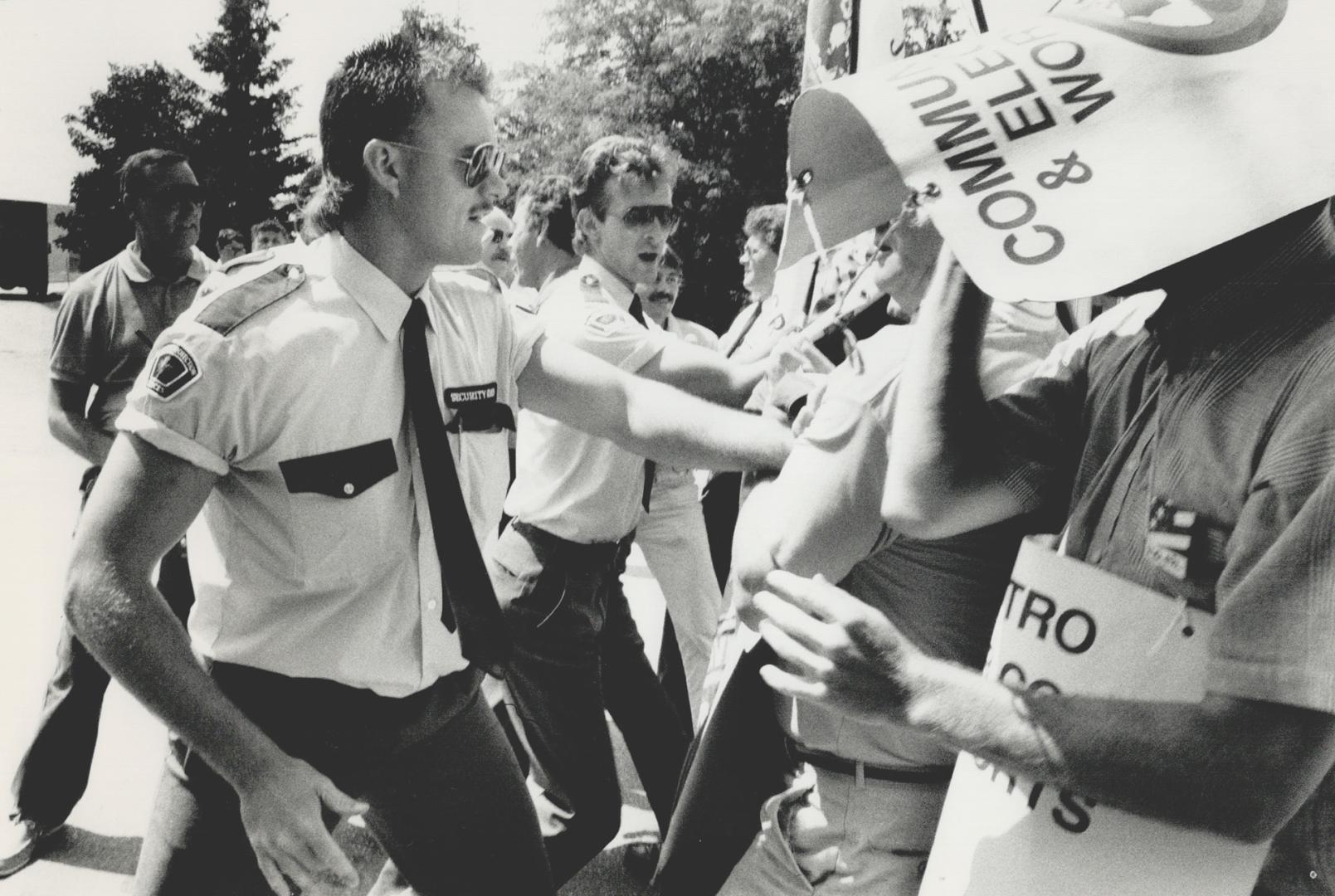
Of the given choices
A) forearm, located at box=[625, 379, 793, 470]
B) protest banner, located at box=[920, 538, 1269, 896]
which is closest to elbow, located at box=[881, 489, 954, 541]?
protest banner, located at box=[920, 538, 1269, 896]

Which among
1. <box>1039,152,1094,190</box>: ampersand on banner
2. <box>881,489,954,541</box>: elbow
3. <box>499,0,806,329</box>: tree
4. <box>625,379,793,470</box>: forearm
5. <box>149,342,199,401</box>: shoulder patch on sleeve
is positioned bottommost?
<box>499,0,806,329</box>: tree

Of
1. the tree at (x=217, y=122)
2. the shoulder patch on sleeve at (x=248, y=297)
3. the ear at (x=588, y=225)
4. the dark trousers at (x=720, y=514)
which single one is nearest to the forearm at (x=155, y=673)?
the shoulder patch on sleeve at (x=248, y=297)

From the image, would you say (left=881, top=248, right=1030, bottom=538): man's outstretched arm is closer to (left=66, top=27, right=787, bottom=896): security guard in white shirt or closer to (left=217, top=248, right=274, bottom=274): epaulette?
(left=66, top=27, right=787, bottom=896): security guard in white shirt

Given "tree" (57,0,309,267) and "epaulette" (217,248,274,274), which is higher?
"epaulette" (217,248,274,274)

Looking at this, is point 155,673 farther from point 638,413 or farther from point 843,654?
point 843,654

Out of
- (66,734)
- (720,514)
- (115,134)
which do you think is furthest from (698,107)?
(66,734)

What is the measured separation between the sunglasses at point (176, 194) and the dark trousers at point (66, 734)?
135 centimetres

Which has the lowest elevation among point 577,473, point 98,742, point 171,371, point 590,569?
point 98,742

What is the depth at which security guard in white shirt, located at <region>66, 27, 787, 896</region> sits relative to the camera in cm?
194

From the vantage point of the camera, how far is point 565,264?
18.8ft

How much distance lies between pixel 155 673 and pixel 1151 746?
4.94ft

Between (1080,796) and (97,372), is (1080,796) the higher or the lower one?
the higher one

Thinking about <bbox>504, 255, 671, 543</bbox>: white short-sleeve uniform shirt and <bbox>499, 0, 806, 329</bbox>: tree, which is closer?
<bbox>504, 255, 671, 543</bbox>: white short-sleeve uniform shirt

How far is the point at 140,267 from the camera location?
4.27 m
